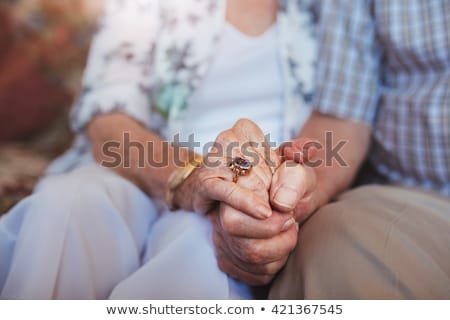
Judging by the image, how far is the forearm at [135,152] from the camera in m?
0.64

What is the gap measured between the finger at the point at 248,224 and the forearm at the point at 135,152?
4.6 inches

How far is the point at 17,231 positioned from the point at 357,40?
0.50 m

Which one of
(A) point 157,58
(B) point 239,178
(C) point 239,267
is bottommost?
(C) point 239,267

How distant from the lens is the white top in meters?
0.63

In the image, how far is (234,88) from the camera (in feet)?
2.07

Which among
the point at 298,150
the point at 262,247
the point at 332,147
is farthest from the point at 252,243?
the point at 332,147

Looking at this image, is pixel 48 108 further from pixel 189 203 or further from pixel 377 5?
pixel 377 5

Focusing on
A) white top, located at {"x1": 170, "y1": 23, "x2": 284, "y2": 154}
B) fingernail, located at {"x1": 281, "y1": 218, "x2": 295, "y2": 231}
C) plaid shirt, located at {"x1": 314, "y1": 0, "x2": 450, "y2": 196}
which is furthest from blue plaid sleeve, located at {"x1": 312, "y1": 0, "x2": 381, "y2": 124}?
fingernail, located at {"x1": 281, "y1": 218, "x2": 295, "y2": 231}

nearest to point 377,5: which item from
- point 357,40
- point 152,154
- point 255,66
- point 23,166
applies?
point 357,40

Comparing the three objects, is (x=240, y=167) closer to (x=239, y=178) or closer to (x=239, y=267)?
(x=239, y=178)

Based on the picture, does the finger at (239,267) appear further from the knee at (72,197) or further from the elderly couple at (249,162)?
the knee at (72,197)

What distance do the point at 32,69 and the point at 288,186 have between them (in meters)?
0.34
